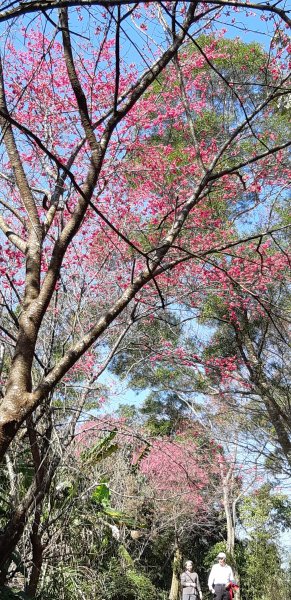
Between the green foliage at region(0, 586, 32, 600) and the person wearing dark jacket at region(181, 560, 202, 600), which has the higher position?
the person wearing dark jacket at region(181, 560, 202, 600)

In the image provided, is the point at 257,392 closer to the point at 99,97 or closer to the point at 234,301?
the point at 234,301

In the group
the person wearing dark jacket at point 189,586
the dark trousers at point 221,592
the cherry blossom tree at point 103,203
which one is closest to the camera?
the cherry blossom tree at point 103,203

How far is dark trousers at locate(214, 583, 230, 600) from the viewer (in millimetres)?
7590

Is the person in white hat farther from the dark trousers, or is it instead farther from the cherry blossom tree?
the cherry blossom tree

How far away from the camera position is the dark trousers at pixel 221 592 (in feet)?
24.9

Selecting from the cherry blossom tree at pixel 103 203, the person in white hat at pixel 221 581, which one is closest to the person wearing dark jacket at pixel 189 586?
the person in white hat at pixel 221 581

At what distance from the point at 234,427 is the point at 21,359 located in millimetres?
10425

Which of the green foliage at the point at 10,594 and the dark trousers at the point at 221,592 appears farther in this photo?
the dark trousers at the point at 221,592

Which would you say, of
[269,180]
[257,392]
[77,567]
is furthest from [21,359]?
[257,392]

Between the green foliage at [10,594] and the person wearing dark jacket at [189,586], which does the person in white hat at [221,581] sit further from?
the green foliage at [10,594]

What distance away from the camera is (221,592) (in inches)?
301

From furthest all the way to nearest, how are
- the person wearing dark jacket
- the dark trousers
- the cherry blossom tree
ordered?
the person wearing dark jacket < the dark trousers < the cherry blossom tree

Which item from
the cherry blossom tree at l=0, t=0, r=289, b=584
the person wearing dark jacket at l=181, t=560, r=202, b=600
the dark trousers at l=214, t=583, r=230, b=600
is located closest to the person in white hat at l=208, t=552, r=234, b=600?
the dark trousers at l=214, t=583, r=230, b=600

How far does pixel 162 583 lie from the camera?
13.3 meters
